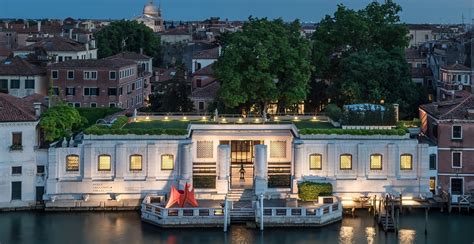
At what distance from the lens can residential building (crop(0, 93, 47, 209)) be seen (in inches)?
1684

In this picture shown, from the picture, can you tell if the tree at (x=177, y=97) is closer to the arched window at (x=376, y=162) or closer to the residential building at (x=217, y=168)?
the residential building at (x=217, y=168)

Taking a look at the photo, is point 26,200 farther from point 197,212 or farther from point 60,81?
point 60,81

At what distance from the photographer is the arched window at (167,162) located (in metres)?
43.7

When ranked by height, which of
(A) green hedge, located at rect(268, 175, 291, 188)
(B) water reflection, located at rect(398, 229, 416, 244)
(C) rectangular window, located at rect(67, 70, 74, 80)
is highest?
Result: (C) rectangular window, located at rect(67, 70, 74, 80)

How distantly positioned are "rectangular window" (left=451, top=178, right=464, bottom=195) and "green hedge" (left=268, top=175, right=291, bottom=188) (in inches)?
332

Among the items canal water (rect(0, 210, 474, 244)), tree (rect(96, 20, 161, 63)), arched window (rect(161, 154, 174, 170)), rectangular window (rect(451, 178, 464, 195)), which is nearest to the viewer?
canal water (rect(0, 210, 474, 244))

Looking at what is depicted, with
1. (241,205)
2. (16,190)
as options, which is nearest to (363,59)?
(241,205)

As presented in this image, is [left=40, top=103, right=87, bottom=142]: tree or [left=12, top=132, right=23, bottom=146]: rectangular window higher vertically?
[left=40, top=103, right=87, bottom=142]: tree

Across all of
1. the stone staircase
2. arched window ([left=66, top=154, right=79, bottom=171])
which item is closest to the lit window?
arched window ([left=66, top=154, right=79, bottom=171])

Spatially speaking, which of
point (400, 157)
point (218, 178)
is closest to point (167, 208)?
point (218, 178)

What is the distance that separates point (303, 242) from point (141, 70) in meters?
42.6

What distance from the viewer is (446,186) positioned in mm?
44156

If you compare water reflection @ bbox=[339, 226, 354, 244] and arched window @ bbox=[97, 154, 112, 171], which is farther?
arched window @ bbox=[97, 154, 112, 171]

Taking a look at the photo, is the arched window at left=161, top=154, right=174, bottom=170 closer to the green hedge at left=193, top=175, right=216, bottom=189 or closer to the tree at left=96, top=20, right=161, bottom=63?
the green hedge at left=193, top=175, right=216, bottom=189
